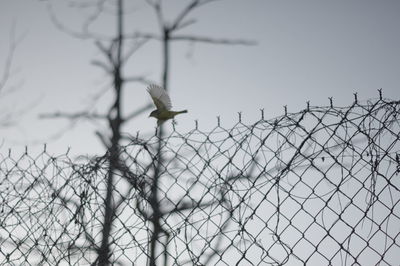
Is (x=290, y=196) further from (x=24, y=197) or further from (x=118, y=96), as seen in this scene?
(x=118, y=96)

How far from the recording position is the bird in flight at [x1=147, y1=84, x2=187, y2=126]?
1.91 m

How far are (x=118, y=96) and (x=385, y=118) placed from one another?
17.7 feet

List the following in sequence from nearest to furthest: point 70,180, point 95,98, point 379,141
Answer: point 379,141 < point 70,180 < point 95,98

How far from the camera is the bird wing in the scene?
2018mm

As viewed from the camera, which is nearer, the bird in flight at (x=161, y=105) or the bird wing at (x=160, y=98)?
the bird in flight at (x=161, y=105)

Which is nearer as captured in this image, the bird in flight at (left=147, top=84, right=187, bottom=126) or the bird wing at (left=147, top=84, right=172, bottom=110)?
the bird in flight at (left=147, top=84, right=187, bottom=126)

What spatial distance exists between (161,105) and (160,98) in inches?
1.7

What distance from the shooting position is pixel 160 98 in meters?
2.05

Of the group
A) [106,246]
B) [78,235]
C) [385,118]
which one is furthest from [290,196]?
[78,235]

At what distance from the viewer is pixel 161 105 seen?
2.02 metres

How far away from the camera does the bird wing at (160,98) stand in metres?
2.02

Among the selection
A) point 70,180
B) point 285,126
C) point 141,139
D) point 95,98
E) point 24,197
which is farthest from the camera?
point 95,98

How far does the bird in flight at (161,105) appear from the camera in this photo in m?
1.91

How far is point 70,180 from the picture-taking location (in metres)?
1.83
